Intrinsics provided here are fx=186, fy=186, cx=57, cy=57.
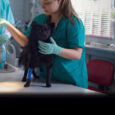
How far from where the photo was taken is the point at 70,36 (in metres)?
1.02

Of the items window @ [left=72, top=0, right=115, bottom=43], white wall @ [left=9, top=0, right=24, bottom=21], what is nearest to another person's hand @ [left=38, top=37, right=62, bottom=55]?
window @ [left=72, top=0, right=115, bottom=43]

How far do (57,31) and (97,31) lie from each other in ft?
4.09

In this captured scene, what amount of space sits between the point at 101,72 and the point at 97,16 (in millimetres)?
774

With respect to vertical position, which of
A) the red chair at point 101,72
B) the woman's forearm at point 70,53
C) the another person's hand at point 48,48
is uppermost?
the another person's hand at point 48,48

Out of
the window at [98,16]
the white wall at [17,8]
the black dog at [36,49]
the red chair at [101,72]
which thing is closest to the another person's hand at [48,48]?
the black dog at [36,49]

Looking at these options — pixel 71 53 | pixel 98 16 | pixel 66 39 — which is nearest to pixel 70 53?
pixel 71 53

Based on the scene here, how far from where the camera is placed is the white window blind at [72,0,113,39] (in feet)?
6.66

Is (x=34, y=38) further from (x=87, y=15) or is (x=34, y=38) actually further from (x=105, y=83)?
(x=87, y=15)

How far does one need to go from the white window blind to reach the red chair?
Answer: 45 cm

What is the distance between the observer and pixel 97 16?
7.10ft

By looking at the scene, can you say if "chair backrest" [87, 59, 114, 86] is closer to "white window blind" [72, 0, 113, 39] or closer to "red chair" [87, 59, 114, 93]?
"red chair" [87, 59, 114, 93]

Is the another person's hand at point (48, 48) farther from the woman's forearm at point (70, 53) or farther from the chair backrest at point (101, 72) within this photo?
the chair backrest at point (101, 72)

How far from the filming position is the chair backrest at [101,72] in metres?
1.66

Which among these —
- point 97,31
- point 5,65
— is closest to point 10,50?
point 5,65
